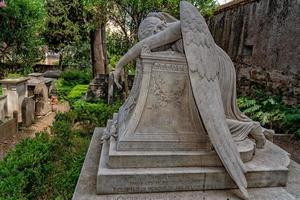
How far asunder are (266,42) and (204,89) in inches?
284

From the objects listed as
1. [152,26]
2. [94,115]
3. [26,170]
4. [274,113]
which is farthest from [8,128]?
[274,113]

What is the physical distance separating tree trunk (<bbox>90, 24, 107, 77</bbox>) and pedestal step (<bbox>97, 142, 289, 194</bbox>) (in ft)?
36.5

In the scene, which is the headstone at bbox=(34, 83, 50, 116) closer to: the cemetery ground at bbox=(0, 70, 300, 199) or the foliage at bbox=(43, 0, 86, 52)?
the cemetery ground at bbox=(0, 70, 300, 199)

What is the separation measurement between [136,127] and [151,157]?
0.36 m

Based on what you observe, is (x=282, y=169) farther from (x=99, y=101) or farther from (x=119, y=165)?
(x=99, y=101)

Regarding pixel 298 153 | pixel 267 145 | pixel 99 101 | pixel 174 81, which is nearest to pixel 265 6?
pixel 298 153

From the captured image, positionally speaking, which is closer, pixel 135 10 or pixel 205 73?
pixel 205 73

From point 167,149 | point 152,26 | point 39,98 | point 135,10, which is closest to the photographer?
point 167,149

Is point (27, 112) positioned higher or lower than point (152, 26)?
lower

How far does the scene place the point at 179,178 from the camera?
10.0 feet

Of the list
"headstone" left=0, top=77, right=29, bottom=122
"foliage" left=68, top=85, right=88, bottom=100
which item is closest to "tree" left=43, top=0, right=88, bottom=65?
"foliage" left=68, top=85, right=88, bottom=100

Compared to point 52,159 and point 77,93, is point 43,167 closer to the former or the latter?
point 52,159

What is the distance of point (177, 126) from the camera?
11.0 feet

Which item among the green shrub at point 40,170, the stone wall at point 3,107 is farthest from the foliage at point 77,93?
the green shrub at point 40,170
